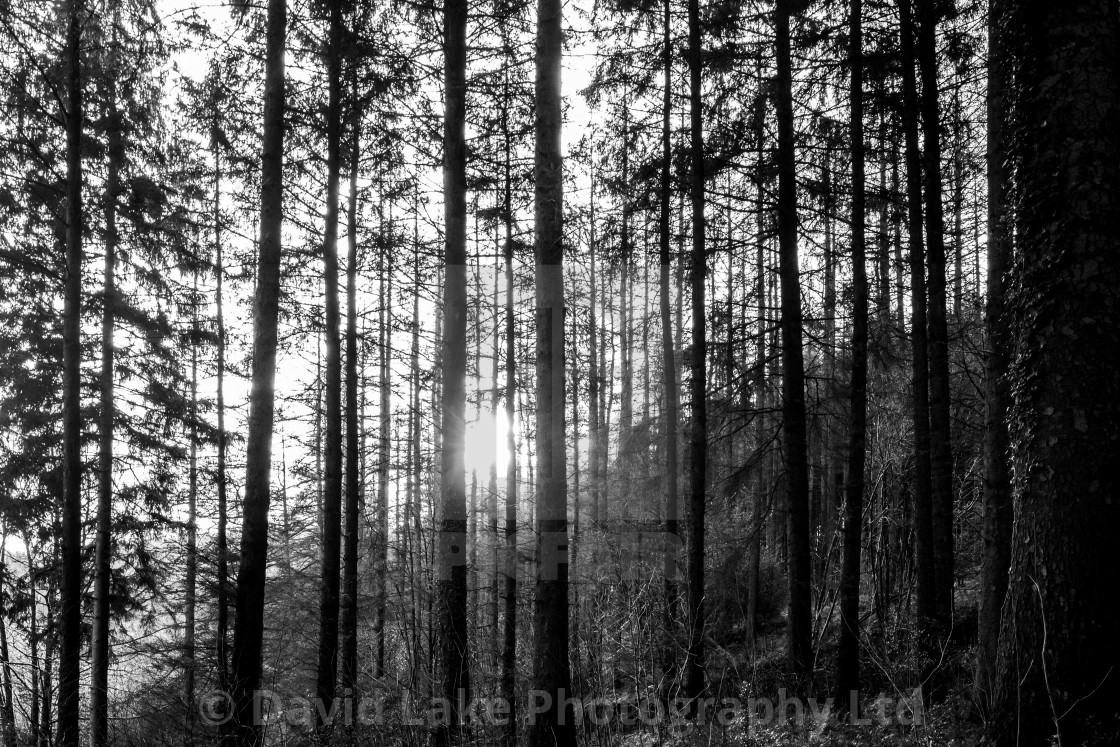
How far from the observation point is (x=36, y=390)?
1189 centimetres

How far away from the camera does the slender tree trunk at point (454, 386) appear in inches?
287

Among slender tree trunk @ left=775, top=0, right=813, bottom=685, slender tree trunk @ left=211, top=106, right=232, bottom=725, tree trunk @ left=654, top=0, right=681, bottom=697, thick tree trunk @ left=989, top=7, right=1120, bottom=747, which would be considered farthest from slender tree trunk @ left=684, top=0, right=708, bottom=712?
A: slender tree trunk @ left=211, top=106, right=232, bottom=725

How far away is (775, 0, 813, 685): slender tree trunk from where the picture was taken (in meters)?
9.20

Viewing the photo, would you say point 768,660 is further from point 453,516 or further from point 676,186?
point 676,186

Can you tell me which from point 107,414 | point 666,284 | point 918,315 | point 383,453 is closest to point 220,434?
point 107,414

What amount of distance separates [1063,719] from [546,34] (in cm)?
665

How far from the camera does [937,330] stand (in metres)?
9.18

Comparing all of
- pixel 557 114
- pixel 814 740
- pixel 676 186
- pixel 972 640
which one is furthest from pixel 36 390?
pixel 972 640

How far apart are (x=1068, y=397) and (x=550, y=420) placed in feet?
13.2

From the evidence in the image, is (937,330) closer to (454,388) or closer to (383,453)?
(454,388)

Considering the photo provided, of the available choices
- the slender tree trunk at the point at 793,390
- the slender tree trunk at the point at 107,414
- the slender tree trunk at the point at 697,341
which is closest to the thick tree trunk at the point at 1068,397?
the slender tree trunk at the point at 793,390

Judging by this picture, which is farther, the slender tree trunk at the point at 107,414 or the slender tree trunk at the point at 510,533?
the slender tree trunk at the point at 107,414

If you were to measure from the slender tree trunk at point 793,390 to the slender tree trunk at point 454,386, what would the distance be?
4470mm

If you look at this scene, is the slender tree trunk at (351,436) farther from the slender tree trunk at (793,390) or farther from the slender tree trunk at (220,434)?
the slender tree trunk at (793,390)
